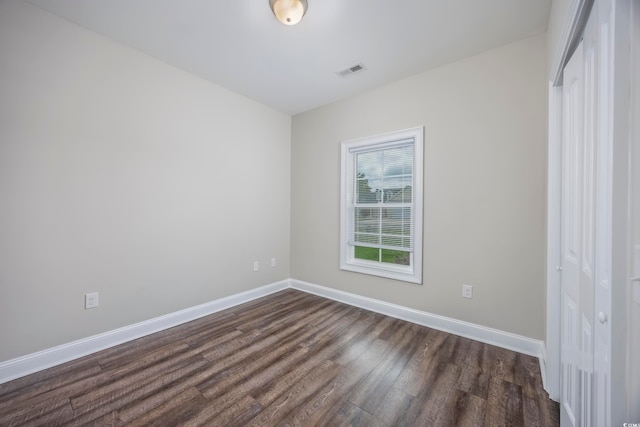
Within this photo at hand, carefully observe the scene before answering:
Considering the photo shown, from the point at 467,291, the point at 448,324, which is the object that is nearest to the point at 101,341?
the point at 448,324

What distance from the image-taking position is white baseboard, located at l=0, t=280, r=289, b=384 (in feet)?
5.83

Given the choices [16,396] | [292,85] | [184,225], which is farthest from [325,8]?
[16,396]

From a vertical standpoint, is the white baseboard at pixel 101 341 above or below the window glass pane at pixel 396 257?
below

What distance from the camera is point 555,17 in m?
1.65

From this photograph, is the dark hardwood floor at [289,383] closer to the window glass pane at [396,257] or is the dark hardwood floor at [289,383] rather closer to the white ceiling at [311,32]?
the window glass pane at [396,257]

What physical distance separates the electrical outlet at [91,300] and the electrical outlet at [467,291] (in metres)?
3.38

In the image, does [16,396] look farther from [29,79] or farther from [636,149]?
[636,149]

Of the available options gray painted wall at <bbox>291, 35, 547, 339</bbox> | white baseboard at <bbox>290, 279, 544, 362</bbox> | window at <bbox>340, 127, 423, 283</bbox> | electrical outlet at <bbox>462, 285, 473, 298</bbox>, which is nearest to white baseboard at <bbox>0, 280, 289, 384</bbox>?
white baseboard at <bbox>290, 279, 544, 362</bbox>

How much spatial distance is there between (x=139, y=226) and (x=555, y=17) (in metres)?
3.71

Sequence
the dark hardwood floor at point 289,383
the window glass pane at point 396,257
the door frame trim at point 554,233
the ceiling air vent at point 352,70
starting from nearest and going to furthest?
the dark hardwood floor at point 289,383 < the door frame trim at point 554,233 < the ceiling air vent at point 352,70 < the window glass pane at point 396,257

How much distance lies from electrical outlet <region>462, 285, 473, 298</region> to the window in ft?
1.36

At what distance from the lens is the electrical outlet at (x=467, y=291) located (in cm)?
239

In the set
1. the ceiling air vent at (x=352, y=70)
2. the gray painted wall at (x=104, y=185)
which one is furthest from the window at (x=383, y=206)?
the gray painted wall at (x=104, y=185)

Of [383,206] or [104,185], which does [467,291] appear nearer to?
[383,206]
